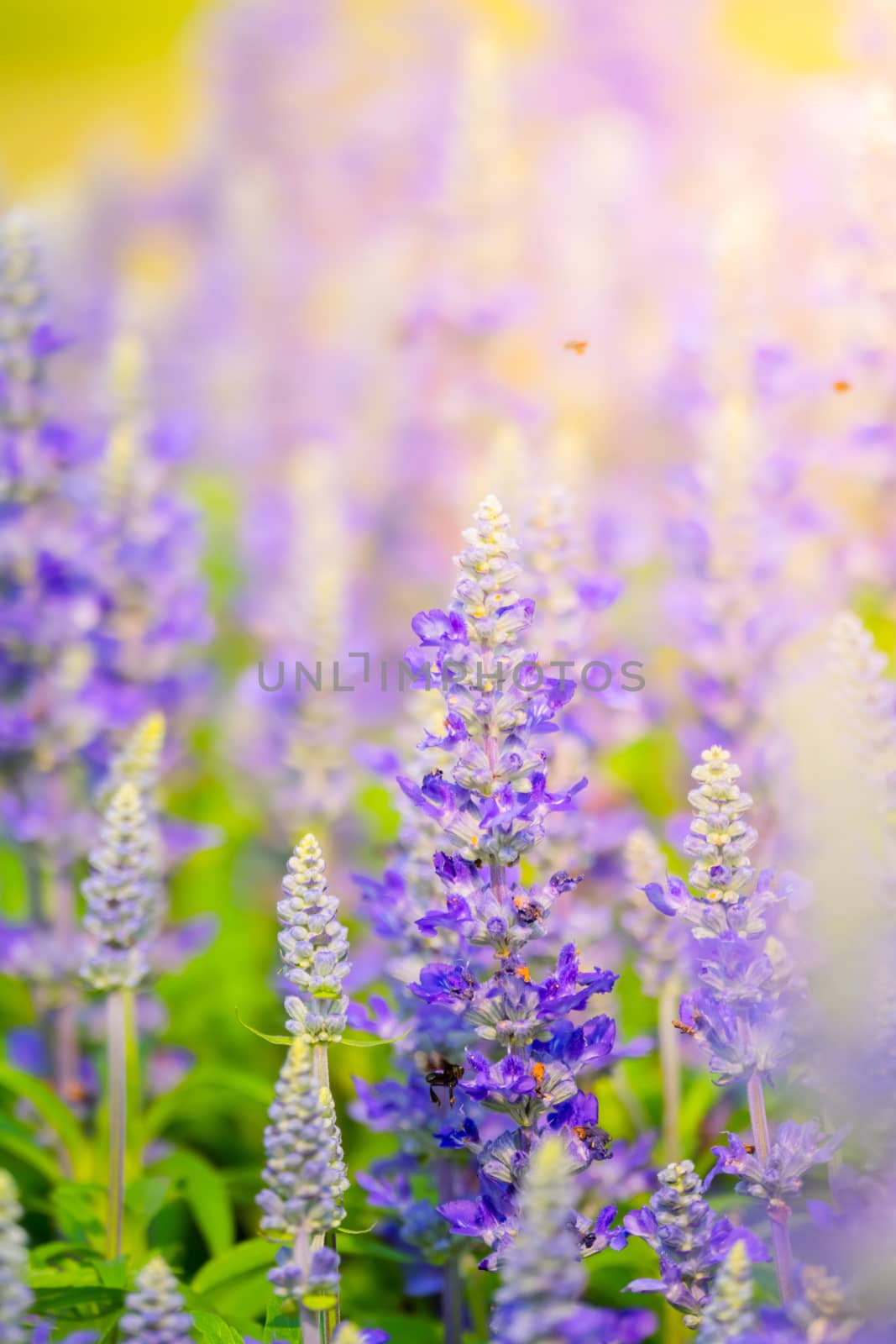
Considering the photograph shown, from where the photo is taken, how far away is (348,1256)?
135 inches

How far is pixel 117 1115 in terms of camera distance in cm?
277

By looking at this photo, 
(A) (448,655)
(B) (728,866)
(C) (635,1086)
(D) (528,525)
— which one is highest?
(D) (528,525)

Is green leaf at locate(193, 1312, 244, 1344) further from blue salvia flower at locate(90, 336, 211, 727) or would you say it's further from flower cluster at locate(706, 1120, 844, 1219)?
blue salvia flower at locate(90, 336, 211, 727)

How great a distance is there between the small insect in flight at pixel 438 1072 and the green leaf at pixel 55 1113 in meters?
1.29

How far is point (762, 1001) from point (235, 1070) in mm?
2203

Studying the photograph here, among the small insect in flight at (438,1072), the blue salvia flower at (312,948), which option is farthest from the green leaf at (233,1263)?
the blue salvia flower at (312,948)

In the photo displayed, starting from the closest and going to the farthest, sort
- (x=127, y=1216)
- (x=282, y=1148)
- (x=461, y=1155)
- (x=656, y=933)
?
1. (x=282, y=1148)
2. (x=461, y=1155)
3. (x=656, y=933)
4. (x=127, y=1216)

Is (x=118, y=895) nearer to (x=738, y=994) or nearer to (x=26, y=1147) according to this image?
(x=26, y=1147)

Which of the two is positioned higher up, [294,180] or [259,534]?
[294,180]

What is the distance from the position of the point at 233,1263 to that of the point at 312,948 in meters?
1.23

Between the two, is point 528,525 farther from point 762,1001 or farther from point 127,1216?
point 127,1216

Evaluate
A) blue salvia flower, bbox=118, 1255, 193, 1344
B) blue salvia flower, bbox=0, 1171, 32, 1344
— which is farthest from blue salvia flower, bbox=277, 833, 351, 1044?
blue salvia flower, bbox=0, 1171, 32, 1344

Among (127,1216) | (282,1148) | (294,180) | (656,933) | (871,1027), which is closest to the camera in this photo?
(282,1148)

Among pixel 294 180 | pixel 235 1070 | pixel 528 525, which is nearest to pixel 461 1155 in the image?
pixel 235 1070
